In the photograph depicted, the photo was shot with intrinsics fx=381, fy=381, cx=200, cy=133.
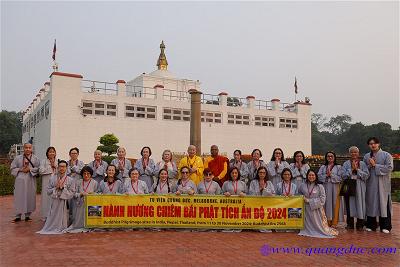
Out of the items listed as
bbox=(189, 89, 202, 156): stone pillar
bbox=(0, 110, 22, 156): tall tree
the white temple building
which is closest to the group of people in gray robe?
bbox=(189, 89, 202, 156): stone pillar

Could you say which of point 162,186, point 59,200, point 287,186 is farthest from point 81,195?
point 287,186

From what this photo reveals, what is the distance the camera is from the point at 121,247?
591 cm

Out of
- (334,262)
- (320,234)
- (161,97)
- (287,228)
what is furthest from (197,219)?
(161,97)

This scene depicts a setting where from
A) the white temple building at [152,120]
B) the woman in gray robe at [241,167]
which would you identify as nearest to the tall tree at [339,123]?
the white temple building at [152,120]

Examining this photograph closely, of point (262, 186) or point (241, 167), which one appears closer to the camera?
point (262, 186)

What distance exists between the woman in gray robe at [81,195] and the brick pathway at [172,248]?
0.38 meters

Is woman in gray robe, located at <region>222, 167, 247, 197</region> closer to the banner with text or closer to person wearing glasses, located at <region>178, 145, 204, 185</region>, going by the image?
the banner with text

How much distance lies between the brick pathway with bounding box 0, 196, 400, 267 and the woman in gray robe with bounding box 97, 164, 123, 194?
876 mm

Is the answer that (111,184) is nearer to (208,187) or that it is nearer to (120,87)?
(208,187)

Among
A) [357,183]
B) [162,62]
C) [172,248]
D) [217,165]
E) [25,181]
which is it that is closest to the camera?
[172,248]

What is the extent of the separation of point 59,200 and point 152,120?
19174mm

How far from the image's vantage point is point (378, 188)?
25.2 feet

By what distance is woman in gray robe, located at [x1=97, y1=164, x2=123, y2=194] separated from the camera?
7562mm

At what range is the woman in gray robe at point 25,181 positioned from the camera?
852 centimetres
